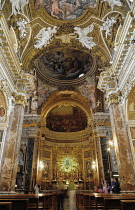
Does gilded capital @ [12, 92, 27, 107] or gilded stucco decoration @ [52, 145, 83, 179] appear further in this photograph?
gilded stucco decoration @ [52, 145, 83, 179]

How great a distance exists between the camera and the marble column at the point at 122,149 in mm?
6734

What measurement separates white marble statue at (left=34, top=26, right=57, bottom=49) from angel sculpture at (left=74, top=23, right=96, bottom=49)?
1.45m

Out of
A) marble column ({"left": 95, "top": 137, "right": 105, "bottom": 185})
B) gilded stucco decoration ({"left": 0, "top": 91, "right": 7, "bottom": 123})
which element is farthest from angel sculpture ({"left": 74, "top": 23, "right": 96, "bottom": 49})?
marble column ({"left": 95, "top": 137, "right": 105, "bottom": 185})

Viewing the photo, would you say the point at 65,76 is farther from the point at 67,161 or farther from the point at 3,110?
the point at 3,110

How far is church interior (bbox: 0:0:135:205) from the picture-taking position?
7.20 meters

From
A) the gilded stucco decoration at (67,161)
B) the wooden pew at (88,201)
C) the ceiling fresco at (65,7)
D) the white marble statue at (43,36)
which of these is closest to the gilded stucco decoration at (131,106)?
the wooden pew at (88,201)

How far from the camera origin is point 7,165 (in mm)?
7148

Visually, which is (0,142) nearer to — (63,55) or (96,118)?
(96,118)

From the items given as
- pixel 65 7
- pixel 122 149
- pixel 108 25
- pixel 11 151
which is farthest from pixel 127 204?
pixel 65 7

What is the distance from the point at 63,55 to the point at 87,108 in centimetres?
594

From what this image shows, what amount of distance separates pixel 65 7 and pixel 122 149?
315 inches

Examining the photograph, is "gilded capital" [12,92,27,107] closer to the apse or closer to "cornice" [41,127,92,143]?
"cornice" [41,127,92,143]

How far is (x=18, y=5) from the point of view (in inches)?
306

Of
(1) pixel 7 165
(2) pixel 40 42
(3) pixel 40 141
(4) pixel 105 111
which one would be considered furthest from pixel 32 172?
(2) pixel 40 42
